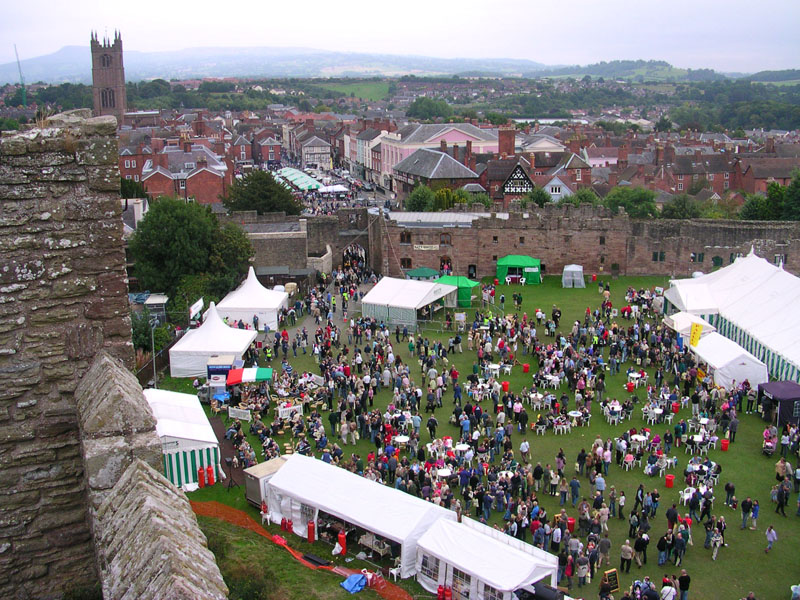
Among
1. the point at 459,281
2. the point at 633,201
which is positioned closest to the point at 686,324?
the point at 459,281

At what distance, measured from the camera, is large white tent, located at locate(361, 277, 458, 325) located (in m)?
27.4

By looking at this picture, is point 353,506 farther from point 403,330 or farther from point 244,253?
point 244,253

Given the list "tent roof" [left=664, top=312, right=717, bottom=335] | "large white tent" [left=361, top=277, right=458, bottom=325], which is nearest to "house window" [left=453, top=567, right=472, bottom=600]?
"tent roof" [left=664, top=312, right=717, bottom=335]

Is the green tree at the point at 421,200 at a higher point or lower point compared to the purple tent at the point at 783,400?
higher

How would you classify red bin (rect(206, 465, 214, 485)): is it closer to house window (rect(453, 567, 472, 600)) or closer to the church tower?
house window (rect(453, 567, 472, 600))

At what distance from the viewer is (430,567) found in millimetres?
12750

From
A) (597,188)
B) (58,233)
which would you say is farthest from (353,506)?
(597,188)

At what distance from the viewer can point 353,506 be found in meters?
13.8

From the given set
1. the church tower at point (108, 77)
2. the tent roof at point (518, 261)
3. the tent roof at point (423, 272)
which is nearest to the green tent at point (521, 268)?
the tent roof at point (518, 261)

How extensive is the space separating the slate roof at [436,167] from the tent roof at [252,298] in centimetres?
2985

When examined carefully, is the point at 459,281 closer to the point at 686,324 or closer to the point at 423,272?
the point at 423,272

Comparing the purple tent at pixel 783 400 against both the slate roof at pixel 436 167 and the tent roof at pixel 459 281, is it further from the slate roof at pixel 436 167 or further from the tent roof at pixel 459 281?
the slate roof at pixel 436 167

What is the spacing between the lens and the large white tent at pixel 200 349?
22219mm

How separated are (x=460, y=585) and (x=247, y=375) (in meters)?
10.1
